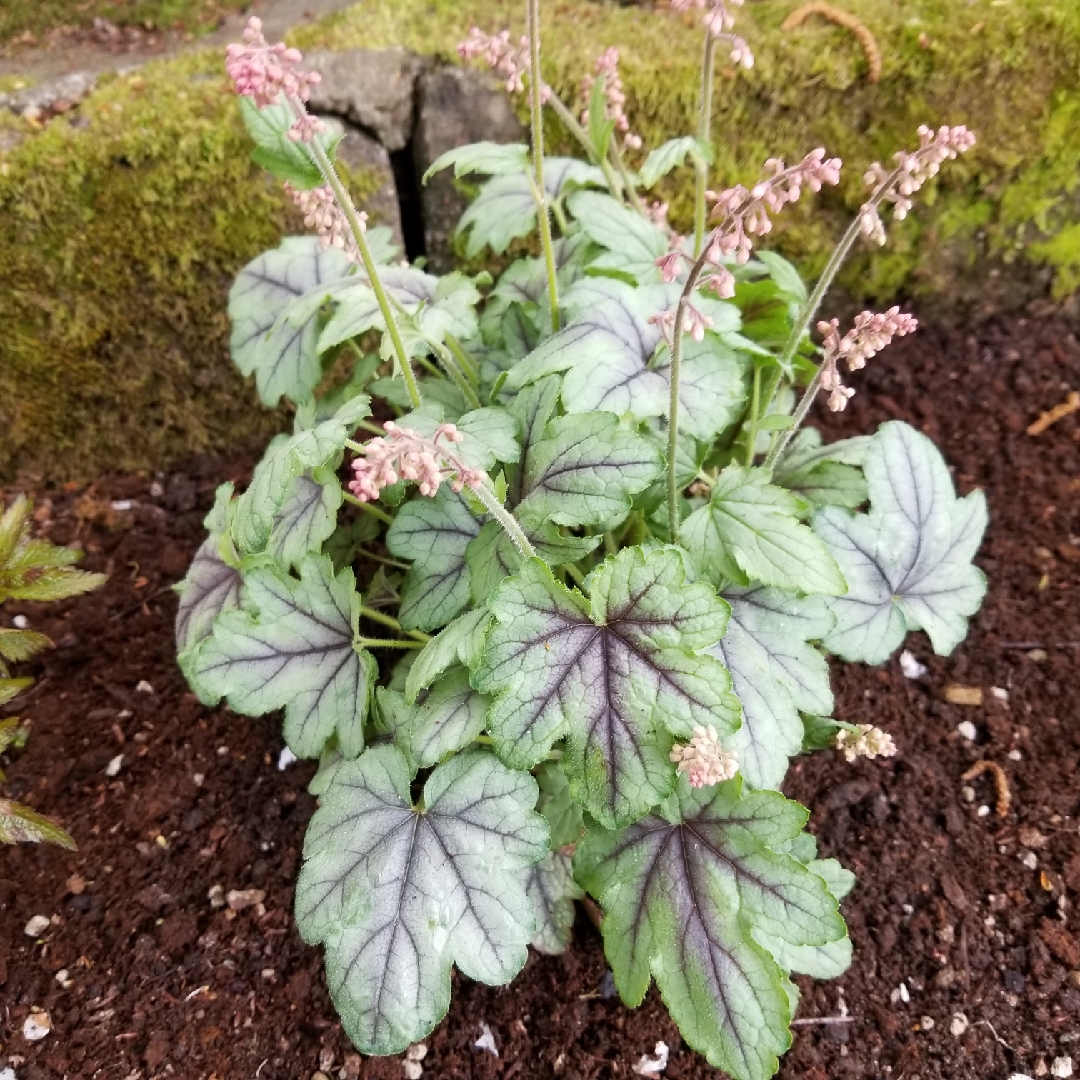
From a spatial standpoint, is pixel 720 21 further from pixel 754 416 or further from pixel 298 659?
pixel 298 659

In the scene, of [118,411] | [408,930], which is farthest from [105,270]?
[408,930]

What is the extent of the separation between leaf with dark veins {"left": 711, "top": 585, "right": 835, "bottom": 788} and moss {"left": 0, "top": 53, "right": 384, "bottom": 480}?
63.0 inches

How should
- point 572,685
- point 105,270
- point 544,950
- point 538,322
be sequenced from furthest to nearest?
point 105,270
point 538,322
point 544,950
point 572,685

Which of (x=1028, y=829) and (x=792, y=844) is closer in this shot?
(x=792, y=844)

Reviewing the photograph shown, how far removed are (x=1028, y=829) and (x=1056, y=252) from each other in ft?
5.96

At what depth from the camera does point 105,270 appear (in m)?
2.39

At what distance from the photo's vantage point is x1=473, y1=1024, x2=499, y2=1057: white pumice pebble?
1.72 metres

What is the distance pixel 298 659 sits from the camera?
166cm

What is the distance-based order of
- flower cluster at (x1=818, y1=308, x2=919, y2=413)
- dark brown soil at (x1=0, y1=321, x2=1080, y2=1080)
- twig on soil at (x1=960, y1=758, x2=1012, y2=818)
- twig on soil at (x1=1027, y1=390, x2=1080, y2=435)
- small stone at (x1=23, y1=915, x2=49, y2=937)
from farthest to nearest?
twig on soil at (x1=1027, y1=390, x2=1080, y2=435)
twig on soil at (x1=960, y1=758, x2=1012, y2=818)
small stone at (x1=23, y1=915, x2=49, y2=937)
dark brown soil at (x1=0, y1=321, x2=1080, y2=1080)
flower cluster at (x1=818, y1=308, x2=919, y2=413)

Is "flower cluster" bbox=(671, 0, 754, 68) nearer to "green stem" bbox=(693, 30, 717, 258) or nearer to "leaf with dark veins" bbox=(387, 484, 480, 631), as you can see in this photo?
"green stem" bbox=(693, 30, 717, 258)

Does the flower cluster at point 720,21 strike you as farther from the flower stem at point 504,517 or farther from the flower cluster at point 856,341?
the flower stem at point 504,517

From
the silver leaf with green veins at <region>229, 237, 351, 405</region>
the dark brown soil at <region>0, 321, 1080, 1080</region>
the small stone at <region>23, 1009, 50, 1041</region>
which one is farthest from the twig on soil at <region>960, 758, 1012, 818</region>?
the small stone at <region>23, 1009, 50, 1041</region>

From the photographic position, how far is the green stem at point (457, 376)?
1738 mm

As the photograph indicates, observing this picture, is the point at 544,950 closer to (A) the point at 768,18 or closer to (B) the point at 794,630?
(B) the point at 794,630
